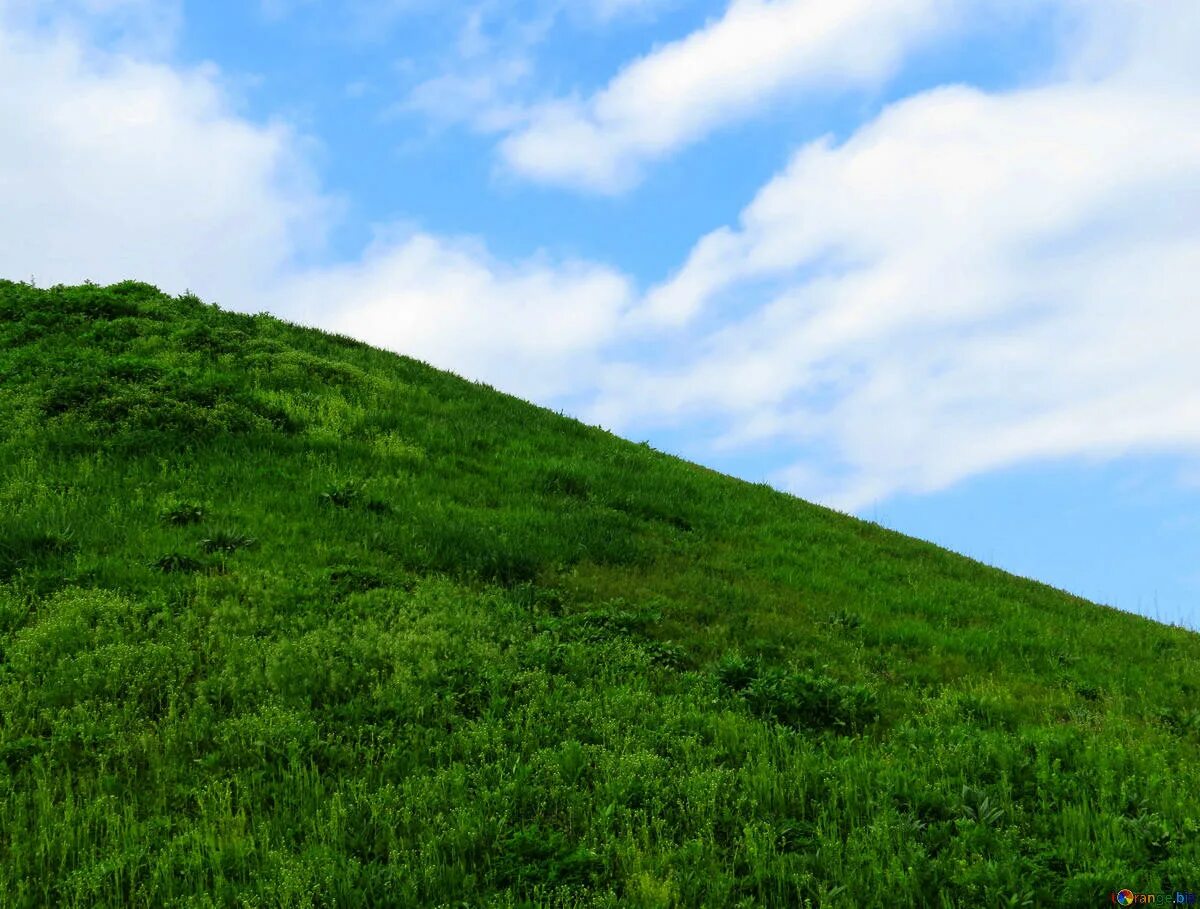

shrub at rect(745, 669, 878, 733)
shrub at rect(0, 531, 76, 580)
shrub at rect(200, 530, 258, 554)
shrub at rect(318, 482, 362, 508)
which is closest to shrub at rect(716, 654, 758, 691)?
shrub at rect(745, 669, 878, 733)

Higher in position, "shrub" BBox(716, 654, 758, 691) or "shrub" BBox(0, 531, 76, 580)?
"shrub" BBox(0, 531, 76, 580)

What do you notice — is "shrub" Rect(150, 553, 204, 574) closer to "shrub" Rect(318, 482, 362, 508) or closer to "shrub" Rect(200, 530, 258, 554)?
"shrub" Rect(200, 530, 258, 554)

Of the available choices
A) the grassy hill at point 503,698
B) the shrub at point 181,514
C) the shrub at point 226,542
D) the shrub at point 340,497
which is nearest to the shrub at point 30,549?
the grassy hill at point 503,698

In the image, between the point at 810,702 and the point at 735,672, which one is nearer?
the point at 810,702

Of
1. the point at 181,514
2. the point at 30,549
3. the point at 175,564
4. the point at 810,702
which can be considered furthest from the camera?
the point at 181,514

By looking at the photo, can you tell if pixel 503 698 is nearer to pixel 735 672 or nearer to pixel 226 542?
pixel 735 672

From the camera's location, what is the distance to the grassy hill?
17.4 ft

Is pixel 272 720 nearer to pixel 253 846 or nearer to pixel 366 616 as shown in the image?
pixel 253 846

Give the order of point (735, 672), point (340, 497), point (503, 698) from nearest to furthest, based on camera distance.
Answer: point (503, 698), point (735, 672), point (340, 497)

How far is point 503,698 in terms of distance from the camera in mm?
7516

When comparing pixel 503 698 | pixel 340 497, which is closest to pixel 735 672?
pixel 503 698

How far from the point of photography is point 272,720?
6.92m

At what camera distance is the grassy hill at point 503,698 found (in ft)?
17.4

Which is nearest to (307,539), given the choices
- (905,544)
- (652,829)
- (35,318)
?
(652,829)
